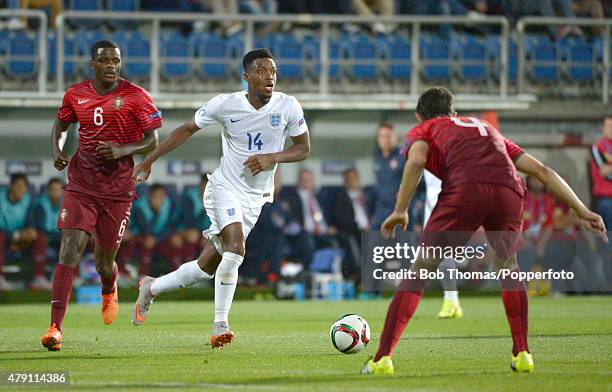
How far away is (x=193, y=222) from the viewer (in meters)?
20.3

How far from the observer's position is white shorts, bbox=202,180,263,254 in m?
10.3

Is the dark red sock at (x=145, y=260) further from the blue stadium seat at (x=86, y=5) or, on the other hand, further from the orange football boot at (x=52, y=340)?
the orange football boot at (x=52, y=340)

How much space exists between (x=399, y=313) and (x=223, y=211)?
9.63 feet

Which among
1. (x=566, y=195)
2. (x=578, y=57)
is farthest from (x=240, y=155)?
(x=578, y=57)

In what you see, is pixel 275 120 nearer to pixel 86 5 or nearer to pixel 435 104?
pixel 435 104

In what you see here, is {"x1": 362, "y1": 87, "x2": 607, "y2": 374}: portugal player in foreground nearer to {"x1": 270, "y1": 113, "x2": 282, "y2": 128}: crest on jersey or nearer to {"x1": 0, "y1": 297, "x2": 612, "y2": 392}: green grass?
{"x1": 0, "y1": 297, "x2": 612, "y2": 392}: green grass

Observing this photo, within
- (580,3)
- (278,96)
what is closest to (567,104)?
(580,3)

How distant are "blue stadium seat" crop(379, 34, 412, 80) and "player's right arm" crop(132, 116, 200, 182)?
40.5 feet

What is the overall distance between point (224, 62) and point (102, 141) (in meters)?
11.0

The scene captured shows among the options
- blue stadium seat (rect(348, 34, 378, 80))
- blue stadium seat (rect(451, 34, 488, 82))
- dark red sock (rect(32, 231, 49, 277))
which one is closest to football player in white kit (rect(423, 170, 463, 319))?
dark red sock (rect(32, 231, 49, 277))

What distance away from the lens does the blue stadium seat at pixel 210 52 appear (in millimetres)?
21719

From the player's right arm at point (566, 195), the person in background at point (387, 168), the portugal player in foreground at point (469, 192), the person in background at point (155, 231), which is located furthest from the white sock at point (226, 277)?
the person in background at point (155, 231)

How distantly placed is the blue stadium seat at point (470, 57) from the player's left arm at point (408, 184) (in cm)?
1500

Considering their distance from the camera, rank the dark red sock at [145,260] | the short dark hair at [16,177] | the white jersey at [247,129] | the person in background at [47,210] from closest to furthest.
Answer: the white jersey at [247,129]
the person in background at [47,210]
the short dark hair at [16,177]
the dark red sock at [145,260]
